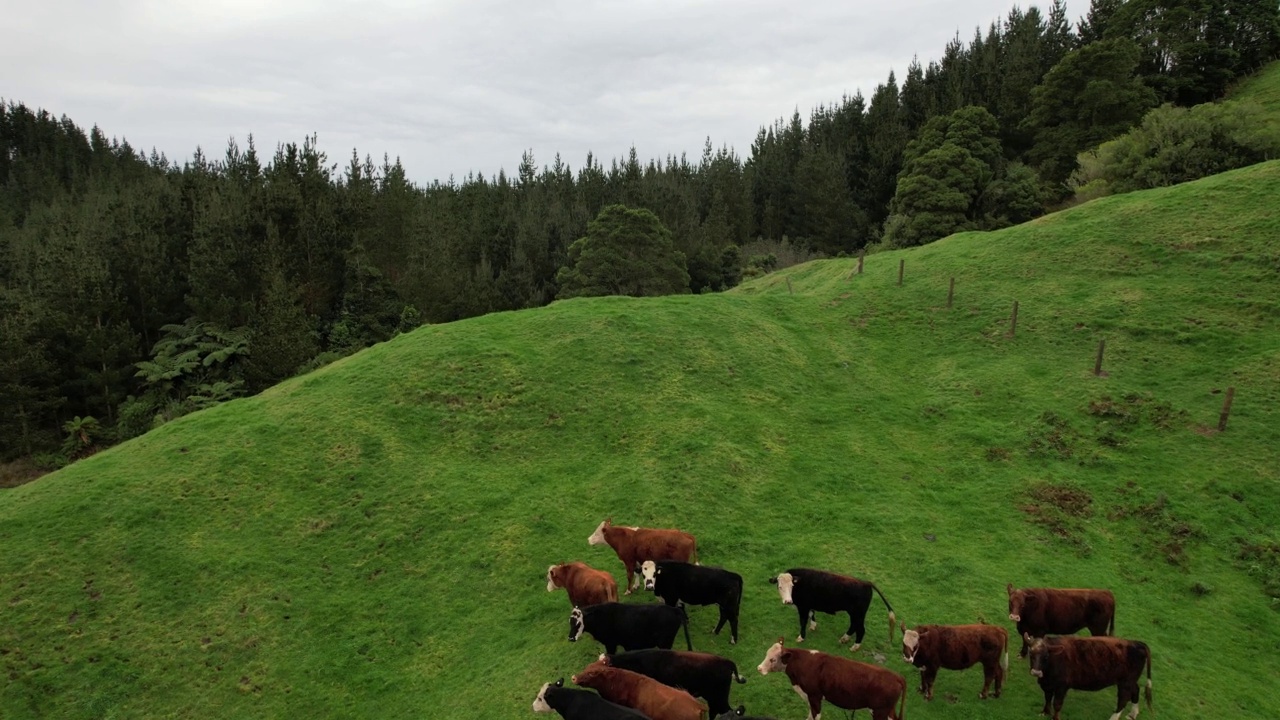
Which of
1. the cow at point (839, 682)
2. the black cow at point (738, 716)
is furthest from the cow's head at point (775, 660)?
the black cow at point (738, 716)

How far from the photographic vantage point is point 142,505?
52.8 feet

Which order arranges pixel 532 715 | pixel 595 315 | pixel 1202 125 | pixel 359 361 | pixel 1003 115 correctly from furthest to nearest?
1. pixel 1003 115
2. pixel 1202 125
3. pixel 595 315
4. pixel 359 361
5. pixel 532 715

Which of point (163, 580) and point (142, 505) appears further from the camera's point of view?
point (142, 505)

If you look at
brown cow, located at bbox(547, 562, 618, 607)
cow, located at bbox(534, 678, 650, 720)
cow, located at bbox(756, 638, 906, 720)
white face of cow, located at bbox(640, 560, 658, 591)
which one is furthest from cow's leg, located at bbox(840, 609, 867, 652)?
cow, located at bbox(534, 678, 650, 720)

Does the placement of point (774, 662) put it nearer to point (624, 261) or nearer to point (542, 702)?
point (542, 702)

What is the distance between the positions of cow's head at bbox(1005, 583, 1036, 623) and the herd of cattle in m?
0.02

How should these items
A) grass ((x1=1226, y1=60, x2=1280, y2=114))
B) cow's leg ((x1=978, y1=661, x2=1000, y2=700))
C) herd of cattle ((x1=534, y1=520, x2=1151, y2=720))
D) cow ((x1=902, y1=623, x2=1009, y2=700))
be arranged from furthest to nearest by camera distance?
grass ((x1=1226, y1=60, x2=1280, y2=114)) < cow's leg ((x1=978, y1=661, x2=1000, y2=700)) < cow ((x1=902, y1=623, x2=1009, y2=700)) < herd of cattle ((x1=534, y1=520, x2=1151, y2=720))

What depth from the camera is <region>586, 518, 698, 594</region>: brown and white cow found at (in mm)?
13117

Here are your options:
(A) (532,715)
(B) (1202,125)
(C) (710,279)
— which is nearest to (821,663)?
(A) (532,715)

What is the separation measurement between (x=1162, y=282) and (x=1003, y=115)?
160 ft

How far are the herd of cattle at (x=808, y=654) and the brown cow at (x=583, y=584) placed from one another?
0.07ft

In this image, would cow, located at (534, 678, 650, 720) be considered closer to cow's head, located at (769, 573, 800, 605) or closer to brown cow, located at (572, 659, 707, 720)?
brown cow, located at (572, 659, 707, 720)

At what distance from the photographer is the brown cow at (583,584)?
1196 cm

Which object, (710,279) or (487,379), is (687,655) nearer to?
(487,379)
